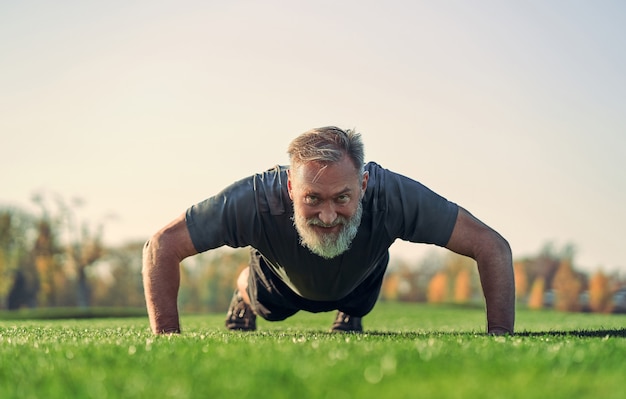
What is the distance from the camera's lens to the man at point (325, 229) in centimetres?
697

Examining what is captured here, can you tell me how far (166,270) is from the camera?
7.28 metres

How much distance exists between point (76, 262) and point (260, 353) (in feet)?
141

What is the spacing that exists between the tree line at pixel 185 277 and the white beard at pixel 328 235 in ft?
112

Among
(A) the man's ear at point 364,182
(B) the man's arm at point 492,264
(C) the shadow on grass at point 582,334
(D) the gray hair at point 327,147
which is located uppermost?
A: (D) the gray hair at point 327,147

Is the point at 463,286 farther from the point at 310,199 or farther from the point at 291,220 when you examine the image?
the point at 310,199

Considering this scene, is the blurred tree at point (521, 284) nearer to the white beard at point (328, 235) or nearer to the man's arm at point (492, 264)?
the man's arm at point (492, 264)

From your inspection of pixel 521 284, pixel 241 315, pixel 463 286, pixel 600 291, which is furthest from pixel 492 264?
pixel 463 286

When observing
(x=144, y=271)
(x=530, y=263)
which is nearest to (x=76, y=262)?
(x=530, y=263)

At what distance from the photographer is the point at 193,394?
3.33m

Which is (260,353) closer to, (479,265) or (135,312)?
(479,265)

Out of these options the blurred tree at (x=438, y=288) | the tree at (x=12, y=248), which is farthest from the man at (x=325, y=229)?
the tree at (x=12, y=248)

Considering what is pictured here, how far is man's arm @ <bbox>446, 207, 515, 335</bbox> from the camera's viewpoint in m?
7.40

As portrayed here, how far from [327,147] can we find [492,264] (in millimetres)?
2208

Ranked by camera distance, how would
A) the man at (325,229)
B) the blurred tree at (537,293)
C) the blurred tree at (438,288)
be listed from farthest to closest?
the blurred tree at (438,288) → the blurred tree at (537,293) → the man at (325,229)
